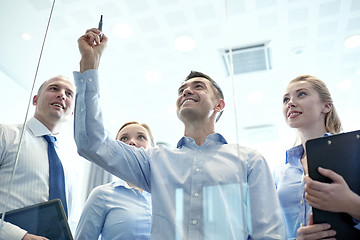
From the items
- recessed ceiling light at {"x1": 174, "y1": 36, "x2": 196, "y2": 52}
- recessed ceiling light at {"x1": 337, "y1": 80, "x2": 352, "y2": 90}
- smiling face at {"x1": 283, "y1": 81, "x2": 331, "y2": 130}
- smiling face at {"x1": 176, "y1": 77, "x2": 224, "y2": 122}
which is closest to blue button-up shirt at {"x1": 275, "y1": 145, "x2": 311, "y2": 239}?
smiling face at {"x1": 283, "y1": 81, "x2": 331, "y2": 130}

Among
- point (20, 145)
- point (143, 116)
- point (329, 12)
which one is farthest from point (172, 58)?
point (20, 145)

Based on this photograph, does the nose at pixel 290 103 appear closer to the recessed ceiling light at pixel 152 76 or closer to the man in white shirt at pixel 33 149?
the man in white shirt at pixel 33 149

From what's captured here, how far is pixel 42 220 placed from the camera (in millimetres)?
866

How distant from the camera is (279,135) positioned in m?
1.37

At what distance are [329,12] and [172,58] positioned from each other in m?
1.19

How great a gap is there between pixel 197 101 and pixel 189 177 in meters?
0.36

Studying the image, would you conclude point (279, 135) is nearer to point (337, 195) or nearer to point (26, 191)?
point (337, 195)

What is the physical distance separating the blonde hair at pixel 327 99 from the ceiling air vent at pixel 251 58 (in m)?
0.93

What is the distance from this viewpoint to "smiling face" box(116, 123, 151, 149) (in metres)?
1.60

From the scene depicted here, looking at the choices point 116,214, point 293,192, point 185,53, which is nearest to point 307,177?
point 293,192

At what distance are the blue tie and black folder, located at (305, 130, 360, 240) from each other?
2.54 ft

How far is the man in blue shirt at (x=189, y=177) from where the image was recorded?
0.91m

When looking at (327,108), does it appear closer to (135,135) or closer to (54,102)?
(135,135)

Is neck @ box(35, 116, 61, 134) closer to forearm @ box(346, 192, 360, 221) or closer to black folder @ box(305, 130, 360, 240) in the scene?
black folder @ box(305, 130, 360, 240)
